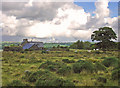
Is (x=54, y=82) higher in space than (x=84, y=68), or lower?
lower

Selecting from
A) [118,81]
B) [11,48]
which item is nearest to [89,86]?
[118,81]

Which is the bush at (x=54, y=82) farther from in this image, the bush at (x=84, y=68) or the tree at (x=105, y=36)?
the tree at (x=105, y=36)

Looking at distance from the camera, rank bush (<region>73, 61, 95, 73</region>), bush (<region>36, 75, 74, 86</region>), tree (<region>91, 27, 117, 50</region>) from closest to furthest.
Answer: bush (<region>36, 75, 74, 86</region>) < bush (<region>73, 61, 95, 73</region>) < tree (<region>91, 27, 117, 50</region>)

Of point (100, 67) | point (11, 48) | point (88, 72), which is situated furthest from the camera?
point (11, 48)

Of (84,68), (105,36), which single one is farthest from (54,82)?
(105,36)

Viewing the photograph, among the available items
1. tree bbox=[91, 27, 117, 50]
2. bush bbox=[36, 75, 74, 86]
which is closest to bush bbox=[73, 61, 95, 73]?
bush bbox=[36, 75, 74, 86]

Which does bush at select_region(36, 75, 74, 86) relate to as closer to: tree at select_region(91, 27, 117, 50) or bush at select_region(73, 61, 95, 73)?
bush at select_region(73, 61, 95, 73)

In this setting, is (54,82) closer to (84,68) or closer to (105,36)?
(84,68)

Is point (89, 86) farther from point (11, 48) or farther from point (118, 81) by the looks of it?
point (11, 48)

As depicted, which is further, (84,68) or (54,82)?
(84,68)

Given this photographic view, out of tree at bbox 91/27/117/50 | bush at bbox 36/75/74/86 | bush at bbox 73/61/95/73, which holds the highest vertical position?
tree at bbox 91/27/117/50

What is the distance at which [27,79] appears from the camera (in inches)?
383

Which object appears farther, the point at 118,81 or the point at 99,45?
the point at 99,45

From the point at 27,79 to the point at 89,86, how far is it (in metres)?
4.75
